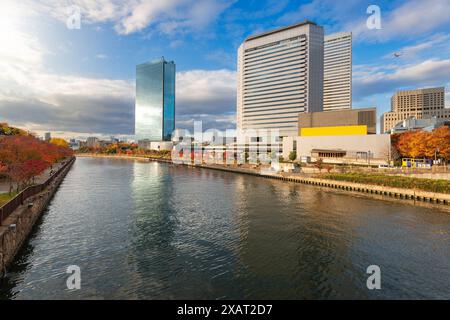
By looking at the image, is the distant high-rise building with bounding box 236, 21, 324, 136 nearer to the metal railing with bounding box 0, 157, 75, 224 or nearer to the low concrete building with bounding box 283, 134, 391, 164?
the low concrete building with bounding box 283, 134, 391, 164

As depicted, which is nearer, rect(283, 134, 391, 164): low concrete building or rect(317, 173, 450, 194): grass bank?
rect(317, 173, 450, 194): grass bank

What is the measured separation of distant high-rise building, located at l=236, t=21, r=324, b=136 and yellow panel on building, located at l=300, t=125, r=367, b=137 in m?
50.5

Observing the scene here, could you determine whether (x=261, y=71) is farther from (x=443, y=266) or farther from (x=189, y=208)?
(x=443, y=266)

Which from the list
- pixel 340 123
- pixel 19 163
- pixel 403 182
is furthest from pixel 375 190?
pixel 19 163

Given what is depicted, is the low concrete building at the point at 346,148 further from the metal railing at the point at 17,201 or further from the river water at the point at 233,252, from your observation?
the metal railing at the point at 17,201

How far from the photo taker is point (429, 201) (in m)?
43.6

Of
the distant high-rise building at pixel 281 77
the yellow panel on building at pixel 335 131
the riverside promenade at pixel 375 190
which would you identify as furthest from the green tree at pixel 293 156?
the distant high-rise building at pixel 281 77

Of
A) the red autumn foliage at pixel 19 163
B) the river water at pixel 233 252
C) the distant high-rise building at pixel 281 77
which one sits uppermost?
the distant high-rise building at pixel 281 77

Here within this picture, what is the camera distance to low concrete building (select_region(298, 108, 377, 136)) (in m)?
98.8

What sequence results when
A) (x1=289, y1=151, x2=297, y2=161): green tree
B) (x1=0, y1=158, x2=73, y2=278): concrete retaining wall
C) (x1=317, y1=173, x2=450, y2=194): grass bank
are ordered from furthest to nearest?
1. (x1=289, y1=151, x2=297, y2=161): green tree
2. (x1=317, y1=173, x2=450, y2=194): grass bank
3. (x1=0, y1=158, x2=73, y2=278): concrete retaining wall

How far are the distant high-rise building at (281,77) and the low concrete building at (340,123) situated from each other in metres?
49.5

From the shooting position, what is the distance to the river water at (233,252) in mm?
16609

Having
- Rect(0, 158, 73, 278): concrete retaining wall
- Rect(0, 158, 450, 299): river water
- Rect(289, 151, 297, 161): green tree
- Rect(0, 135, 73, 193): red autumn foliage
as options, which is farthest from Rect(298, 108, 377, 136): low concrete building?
Rect(0, 158, 73, 278): concrete retaining wall

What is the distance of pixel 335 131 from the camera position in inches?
4149
